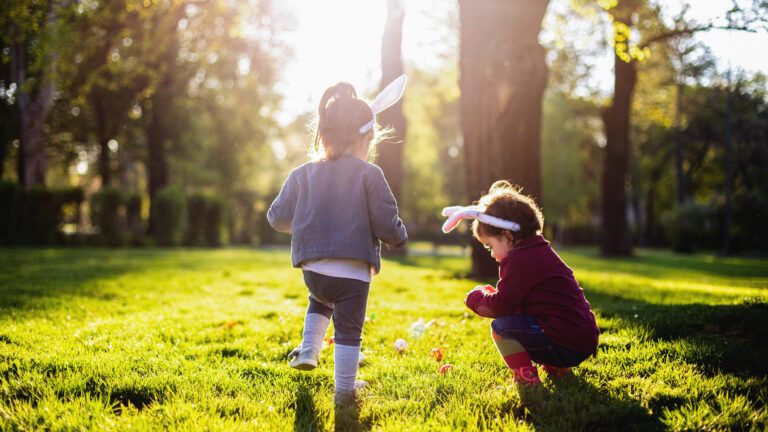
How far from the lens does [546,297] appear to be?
3.36 meters

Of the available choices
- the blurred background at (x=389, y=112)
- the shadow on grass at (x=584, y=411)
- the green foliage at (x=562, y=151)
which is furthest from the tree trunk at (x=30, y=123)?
the green foliage at (x=562, y=151)

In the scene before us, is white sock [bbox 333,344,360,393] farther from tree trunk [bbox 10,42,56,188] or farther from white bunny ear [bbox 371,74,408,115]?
tree trunk [bbox 10,42,56,188]

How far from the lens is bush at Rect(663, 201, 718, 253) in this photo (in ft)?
93.2

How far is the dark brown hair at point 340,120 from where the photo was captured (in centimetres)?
348

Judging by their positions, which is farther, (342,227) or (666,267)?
(666,267)

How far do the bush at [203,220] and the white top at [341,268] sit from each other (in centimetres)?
1856

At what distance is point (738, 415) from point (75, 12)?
385 inches

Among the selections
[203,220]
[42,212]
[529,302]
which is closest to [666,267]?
[529,302]

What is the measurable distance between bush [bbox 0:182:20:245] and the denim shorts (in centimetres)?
1743

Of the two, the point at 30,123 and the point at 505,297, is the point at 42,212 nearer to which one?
the point at 30,123

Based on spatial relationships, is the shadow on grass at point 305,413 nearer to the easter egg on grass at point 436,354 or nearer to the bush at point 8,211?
the easter egg on grass at point 436,354

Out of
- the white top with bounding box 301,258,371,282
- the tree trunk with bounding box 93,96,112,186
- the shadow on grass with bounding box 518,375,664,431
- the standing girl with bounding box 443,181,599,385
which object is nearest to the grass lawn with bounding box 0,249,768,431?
the shadow on grass with bounding box 518,375,664,431

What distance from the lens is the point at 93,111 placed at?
28172mm

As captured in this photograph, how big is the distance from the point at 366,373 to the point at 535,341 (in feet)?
3.94
